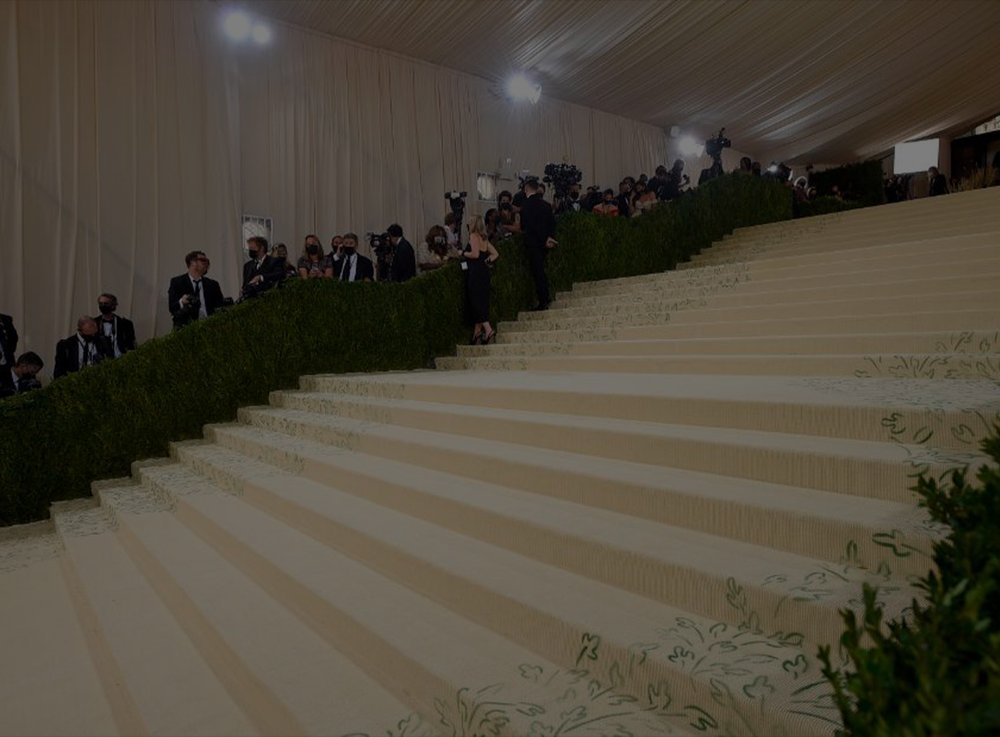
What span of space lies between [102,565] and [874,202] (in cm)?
1416

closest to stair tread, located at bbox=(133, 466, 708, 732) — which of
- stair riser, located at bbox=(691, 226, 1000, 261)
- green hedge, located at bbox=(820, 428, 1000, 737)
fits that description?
green hedge, located at bbox=(820, 428, 1000, 737)

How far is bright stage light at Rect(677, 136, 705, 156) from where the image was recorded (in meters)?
14.8

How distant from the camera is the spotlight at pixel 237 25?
8352mm

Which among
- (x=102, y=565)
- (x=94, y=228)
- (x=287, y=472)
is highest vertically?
(x=94, y=228)

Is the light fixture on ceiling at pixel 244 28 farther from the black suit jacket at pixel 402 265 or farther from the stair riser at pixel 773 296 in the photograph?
the stair riser at pixel 773 296

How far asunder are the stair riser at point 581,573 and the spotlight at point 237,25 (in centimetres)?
784

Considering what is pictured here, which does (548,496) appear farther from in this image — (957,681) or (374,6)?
(374,6)

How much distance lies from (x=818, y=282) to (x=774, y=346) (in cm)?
144

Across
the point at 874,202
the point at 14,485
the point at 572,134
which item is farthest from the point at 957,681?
the point at 874,202

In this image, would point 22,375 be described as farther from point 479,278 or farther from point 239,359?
point 479,278

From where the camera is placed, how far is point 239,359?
5746mm

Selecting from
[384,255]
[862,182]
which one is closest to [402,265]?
[384,255]

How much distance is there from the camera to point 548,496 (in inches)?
105

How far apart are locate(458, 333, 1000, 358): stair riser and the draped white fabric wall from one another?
5140mm
